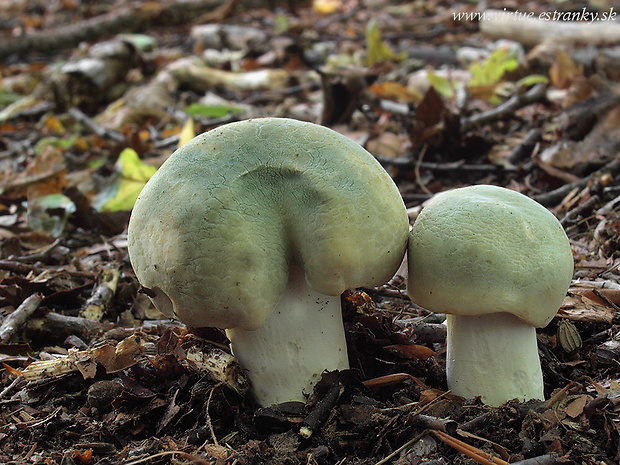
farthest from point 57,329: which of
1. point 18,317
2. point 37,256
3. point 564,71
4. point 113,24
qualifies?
point 113,24

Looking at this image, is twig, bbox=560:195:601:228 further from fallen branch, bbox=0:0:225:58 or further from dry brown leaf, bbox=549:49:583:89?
fallen branch, bbox=0:0:225:58

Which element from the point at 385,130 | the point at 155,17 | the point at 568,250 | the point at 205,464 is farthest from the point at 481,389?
the point at 155,17

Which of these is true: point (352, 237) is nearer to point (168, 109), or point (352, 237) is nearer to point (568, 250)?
point (568, 250)

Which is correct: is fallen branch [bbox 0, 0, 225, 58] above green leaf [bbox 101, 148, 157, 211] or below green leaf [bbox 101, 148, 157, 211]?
above

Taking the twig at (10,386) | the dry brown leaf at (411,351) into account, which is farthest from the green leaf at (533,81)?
the twig at (10,386)

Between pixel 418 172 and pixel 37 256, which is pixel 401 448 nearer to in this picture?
pixel 37 256

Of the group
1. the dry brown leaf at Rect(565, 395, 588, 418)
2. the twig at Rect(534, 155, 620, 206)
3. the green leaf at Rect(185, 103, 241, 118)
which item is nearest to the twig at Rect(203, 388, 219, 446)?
the dry brown leaf at Rect(565, 395, 588, 418)

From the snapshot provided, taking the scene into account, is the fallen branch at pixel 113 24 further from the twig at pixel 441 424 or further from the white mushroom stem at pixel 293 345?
the twig at pixel 441 424
